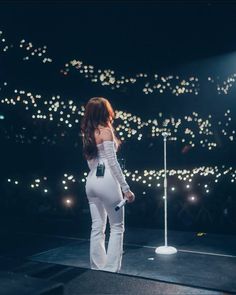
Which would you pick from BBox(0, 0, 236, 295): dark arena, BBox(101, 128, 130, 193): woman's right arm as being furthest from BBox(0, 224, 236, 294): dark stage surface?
BBox(101, 128, 130, 193): woman's right arm

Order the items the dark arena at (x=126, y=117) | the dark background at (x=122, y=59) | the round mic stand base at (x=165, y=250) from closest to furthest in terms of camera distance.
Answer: the round mic stand base at (x=165, y=250) < the dark arena at (x=126, y=117) < the dark background at (x=122, y=59)

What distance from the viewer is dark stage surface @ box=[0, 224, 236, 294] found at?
10.1ft

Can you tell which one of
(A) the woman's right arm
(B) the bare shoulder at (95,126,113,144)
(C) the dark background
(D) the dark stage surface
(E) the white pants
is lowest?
(D) the dark stage surface

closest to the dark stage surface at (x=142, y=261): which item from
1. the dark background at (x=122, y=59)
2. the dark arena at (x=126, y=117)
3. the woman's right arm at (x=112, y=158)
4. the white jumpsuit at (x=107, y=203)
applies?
the dark arena at (x=126, y=117)

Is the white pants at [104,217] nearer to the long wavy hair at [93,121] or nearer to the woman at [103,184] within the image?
the woman at [103,184]

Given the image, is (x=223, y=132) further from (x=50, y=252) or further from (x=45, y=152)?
(x=50, y=252)

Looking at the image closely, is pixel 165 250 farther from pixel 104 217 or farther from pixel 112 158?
pixel 112 158

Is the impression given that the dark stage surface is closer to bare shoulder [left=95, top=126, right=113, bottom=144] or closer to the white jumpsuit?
the white jumpsuit

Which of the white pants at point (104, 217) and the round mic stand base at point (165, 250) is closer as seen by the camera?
the white pants at point (104, 217)

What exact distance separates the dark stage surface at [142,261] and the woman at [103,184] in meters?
0.21

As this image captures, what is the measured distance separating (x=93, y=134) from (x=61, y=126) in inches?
176

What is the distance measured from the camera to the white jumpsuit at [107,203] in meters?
3.13

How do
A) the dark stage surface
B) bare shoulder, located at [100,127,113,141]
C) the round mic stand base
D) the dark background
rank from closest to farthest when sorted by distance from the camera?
the dark stage surface < bare shoulder, located at [100,127,113,141] < the round mic stand base < the dark background

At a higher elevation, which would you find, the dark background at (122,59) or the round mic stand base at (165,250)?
the dark background at (122,59)
